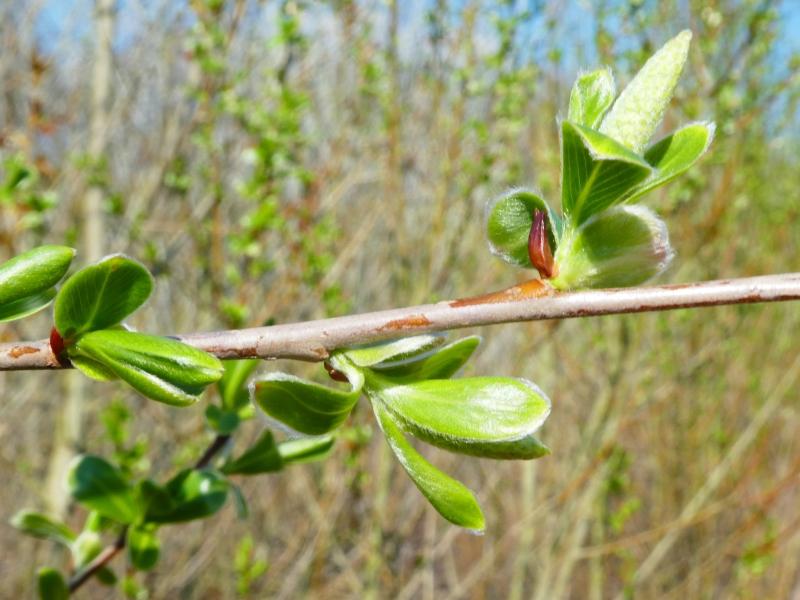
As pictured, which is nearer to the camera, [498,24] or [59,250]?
[59,250]

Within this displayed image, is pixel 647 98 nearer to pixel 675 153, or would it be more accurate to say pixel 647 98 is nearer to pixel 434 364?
pixel 675 153

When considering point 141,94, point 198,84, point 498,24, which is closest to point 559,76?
point 498,24

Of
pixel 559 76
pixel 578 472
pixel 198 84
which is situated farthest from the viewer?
pixel 559 76

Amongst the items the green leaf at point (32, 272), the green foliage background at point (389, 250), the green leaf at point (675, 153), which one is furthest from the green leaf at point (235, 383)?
the green foliage background at point (389, 250)

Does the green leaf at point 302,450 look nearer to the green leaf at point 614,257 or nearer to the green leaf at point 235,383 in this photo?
the green leaf at point 235,383

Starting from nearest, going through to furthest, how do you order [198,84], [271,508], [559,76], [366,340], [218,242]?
[366,340]
[218,242]
[198,84]
[559,76]
[271,508]

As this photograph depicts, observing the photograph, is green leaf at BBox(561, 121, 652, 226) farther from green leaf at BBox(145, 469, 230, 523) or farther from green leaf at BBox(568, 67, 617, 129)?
green leaf at BBox(145, 469, 230, 523)

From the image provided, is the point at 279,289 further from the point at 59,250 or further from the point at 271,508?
the point at 59,250
